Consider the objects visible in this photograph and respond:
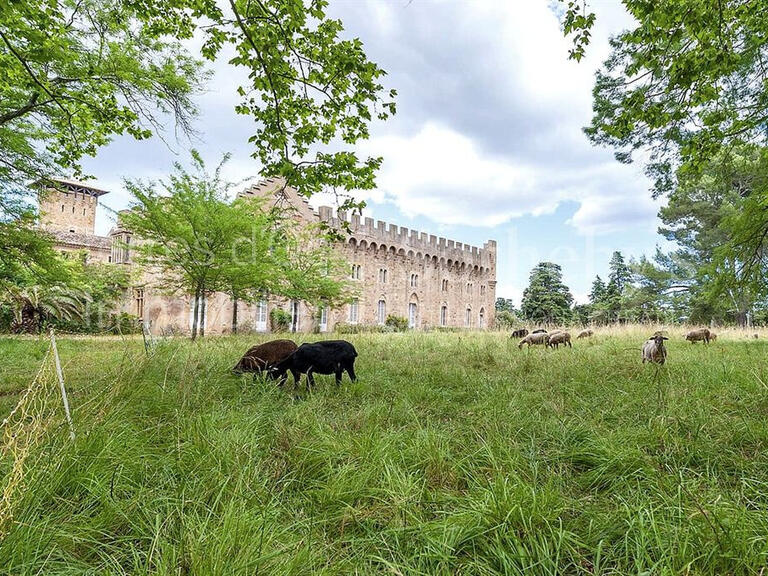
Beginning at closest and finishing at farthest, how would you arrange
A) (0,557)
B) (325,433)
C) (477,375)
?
(0,557), (325,433), (477,375)

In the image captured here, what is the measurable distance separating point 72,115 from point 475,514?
32.3 feet

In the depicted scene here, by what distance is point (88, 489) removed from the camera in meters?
2.09

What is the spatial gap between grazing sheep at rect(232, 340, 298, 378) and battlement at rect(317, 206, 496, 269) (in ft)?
74.1

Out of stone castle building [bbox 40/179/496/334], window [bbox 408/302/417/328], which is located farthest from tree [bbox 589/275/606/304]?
window [bbox 408/302/417/328]

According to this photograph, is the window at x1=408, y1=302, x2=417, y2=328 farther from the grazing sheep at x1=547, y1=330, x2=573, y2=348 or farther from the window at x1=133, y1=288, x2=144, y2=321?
the grazing sheep at x1=547, y1=330, x2=573, y2=348

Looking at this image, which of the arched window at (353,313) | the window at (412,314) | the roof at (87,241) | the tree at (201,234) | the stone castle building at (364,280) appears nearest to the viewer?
the tree at (201,234)

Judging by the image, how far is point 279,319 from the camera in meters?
→ 26.8

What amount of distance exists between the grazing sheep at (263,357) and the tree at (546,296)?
4281 cm

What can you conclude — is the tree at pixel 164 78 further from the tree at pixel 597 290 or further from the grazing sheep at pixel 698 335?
the tree at pixel 597 290

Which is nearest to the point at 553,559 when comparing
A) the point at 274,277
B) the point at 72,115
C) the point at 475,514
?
the point at 475,514

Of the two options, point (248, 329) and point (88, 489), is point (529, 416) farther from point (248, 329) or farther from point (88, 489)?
point (248, 329)

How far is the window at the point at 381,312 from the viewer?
→ 3367cm

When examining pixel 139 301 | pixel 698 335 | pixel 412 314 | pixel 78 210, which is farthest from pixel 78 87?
pixel 78 210

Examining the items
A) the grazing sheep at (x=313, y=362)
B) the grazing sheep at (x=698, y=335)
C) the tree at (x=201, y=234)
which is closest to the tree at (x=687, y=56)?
the grazing sheep at (x=313, y=362)
